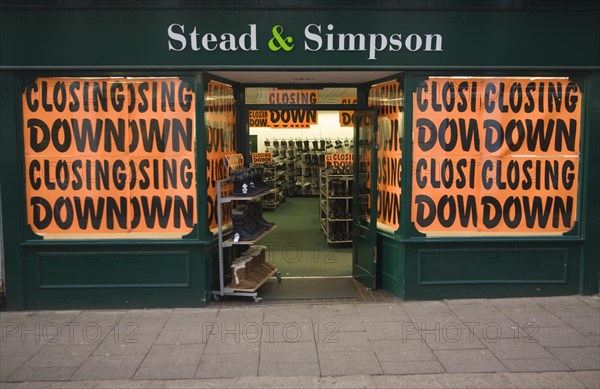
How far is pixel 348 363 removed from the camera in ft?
17.2

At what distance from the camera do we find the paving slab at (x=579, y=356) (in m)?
5.15

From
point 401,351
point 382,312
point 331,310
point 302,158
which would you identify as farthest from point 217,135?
point 302,158

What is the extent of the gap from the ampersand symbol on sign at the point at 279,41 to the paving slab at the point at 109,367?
3.98 metres

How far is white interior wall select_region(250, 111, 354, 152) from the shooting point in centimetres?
1889

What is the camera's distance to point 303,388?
188 inches

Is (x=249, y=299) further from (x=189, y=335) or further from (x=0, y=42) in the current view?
(x=0, y=42)

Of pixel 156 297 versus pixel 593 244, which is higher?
pixel 593 244

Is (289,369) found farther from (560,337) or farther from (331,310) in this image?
(560,337)

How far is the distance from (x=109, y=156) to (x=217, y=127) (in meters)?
1.46

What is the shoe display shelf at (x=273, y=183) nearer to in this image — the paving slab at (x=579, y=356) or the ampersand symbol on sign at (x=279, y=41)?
the ampersand symbol on sign at (x=279, y=41)

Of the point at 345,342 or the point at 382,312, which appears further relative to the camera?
the point at 382,312

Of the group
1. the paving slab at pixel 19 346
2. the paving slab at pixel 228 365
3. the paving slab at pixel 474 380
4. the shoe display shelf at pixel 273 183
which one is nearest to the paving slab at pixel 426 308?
the paving slab at pixel 474 380

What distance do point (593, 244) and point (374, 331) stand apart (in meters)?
3.41

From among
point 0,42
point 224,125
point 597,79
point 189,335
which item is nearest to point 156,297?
point 189,335
